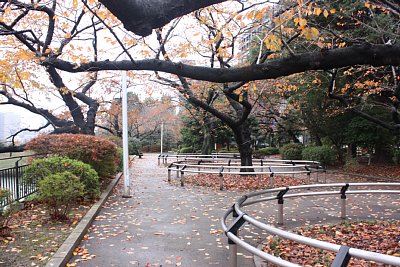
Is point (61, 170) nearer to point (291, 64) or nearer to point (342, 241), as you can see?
point (291, 64)

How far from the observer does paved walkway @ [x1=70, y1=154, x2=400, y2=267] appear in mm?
4930

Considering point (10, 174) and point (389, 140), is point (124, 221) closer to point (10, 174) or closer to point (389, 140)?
point (10, 174)

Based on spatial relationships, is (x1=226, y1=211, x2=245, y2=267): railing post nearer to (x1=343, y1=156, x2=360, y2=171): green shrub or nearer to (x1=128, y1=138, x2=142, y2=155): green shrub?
(x1=343, y1=156, x2=360, y2=171): green shrub

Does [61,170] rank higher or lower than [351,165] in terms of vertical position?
higher

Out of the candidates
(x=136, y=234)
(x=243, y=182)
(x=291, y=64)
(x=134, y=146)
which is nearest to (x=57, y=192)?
(x=136, y=234)

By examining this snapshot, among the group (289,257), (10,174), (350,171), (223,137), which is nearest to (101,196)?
(10,174)

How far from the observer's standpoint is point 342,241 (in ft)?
17.8

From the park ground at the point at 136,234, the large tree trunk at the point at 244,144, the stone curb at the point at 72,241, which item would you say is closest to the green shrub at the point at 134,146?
the large tree trunk at the point at 244,144

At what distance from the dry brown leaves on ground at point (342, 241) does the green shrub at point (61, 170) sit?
4.89 m

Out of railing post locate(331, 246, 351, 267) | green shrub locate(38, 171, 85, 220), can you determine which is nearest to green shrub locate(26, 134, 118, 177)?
green shrub locate(38, 171, 85, 220)

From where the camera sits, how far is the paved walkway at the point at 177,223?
4930 millimetres

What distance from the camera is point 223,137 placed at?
3619 centimetres

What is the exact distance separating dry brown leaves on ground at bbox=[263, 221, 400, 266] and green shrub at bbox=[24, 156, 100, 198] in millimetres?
4889

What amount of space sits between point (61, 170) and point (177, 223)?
3290mm
